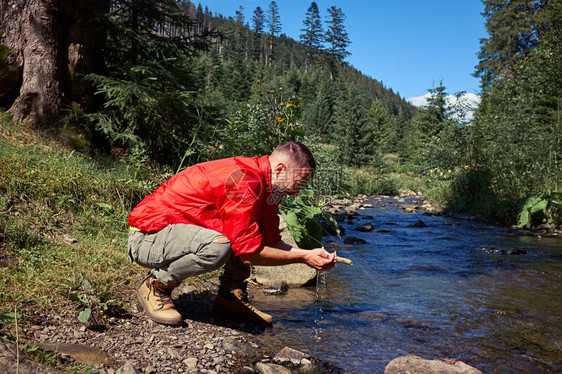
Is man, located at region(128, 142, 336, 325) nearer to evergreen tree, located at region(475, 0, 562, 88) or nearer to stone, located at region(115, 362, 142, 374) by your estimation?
stone, located at region(115, 362, 142, 374)

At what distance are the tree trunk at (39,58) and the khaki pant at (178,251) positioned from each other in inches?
141


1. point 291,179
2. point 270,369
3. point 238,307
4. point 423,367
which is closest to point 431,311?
point 423,367

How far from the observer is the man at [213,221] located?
2.52 m

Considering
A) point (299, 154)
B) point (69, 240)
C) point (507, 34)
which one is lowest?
point (69, 240)

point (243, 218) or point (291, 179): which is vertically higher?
point (291, 179)

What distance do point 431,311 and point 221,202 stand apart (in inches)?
96.5

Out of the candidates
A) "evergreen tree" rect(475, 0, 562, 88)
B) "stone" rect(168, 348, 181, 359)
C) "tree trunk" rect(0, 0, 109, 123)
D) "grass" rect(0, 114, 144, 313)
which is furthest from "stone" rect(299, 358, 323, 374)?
"evergreen tree" rect(475, 0, 562, 88)

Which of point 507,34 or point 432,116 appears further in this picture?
point 432,116

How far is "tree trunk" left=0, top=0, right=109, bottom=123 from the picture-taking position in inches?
210

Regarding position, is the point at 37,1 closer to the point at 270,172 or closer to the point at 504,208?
the point at 270,172

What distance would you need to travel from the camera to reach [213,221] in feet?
8.70

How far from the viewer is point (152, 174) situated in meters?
5.76

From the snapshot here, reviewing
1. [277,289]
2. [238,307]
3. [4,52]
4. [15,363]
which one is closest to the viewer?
[15,363]

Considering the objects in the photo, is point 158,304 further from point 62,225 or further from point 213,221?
point 62,225
